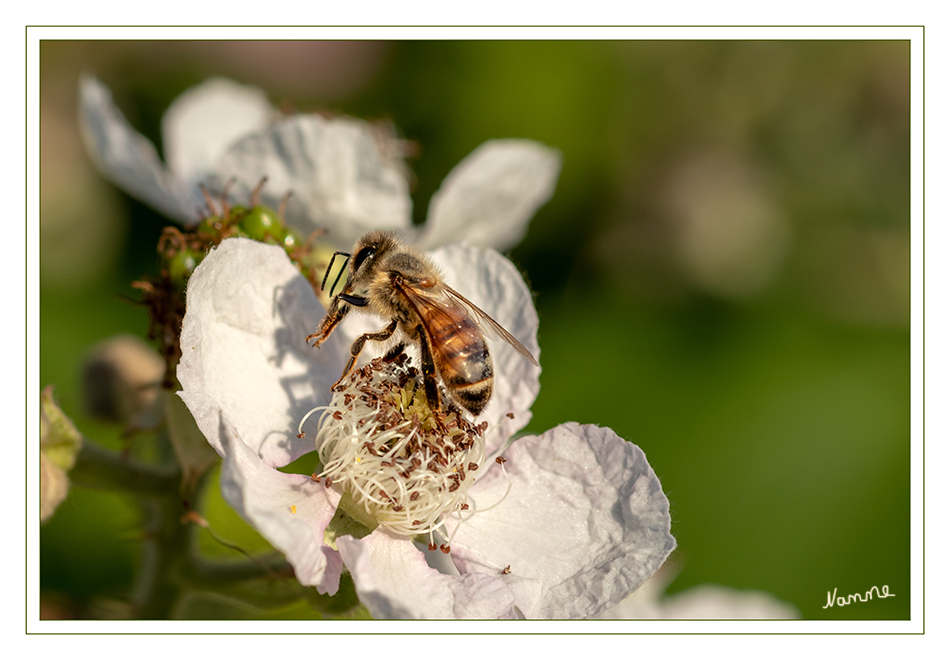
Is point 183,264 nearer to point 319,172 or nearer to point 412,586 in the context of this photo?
point 319,172

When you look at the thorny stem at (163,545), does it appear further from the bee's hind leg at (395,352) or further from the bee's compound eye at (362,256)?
the bee's compound eye at (362,256)

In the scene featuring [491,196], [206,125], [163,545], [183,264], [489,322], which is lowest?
[163,545]

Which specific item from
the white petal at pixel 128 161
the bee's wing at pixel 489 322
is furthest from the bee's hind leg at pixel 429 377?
the white petal at pixel 128 161

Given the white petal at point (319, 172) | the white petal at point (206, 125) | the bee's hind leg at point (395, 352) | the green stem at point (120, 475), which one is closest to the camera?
the bee's hind leg at point (395, 352)

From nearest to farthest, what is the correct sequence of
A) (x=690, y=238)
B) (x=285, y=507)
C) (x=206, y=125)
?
(x=285, y=507) < (x=206, y=125) < (x=690, y=238)

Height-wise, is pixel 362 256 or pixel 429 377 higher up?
pixel 362 256

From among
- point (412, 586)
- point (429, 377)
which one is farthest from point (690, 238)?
point (412, 586)

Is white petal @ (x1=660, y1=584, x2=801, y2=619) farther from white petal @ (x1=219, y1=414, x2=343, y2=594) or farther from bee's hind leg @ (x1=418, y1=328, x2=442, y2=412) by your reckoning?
white petal @ (x1=219, y1=414, x2=343, y2=594)
